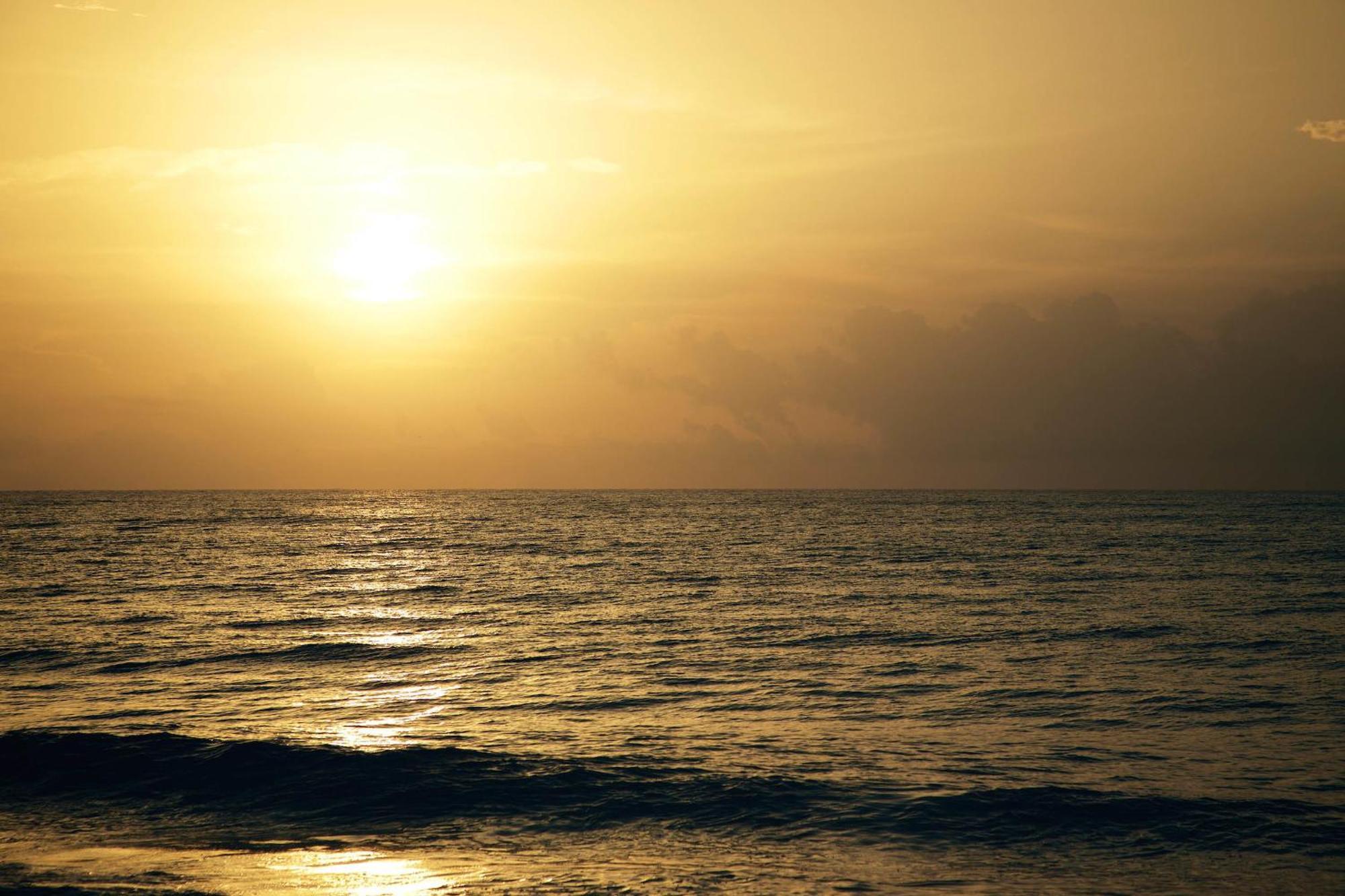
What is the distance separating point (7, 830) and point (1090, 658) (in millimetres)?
28819

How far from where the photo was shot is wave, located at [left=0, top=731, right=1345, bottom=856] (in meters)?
16.9

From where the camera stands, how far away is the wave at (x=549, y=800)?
55.5 ft

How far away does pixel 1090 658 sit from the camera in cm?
3228

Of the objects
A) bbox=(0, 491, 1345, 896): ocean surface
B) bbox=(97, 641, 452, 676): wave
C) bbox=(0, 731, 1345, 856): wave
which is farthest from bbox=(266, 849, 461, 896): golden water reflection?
bbox=(97, 641, 452, 676): wave

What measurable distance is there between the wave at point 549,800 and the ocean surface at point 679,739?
8 centimetres

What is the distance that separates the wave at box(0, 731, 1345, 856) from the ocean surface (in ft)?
0.26

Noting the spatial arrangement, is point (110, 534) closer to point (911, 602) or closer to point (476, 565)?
point (476, 565)

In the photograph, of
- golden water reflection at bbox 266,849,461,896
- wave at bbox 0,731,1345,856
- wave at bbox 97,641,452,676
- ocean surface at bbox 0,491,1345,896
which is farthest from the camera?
wave at bbox 97,641,452,676

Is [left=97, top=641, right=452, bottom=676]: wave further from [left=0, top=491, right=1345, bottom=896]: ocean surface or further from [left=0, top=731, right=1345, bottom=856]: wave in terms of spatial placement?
[left=0, top=731, right=1345, bottom=856]: wave

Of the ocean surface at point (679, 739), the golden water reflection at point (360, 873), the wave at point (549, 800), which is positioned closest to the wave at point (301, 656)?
the ocean surface at point (679, 739)

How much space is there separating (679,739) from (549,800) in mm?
4475

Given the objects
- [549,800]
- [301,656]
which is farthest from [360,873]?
[301,656]

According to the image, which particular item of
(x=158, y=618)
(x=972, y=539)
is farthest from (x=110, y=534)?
(x=972, y=539)

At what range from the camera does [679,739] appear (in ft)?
74.0
